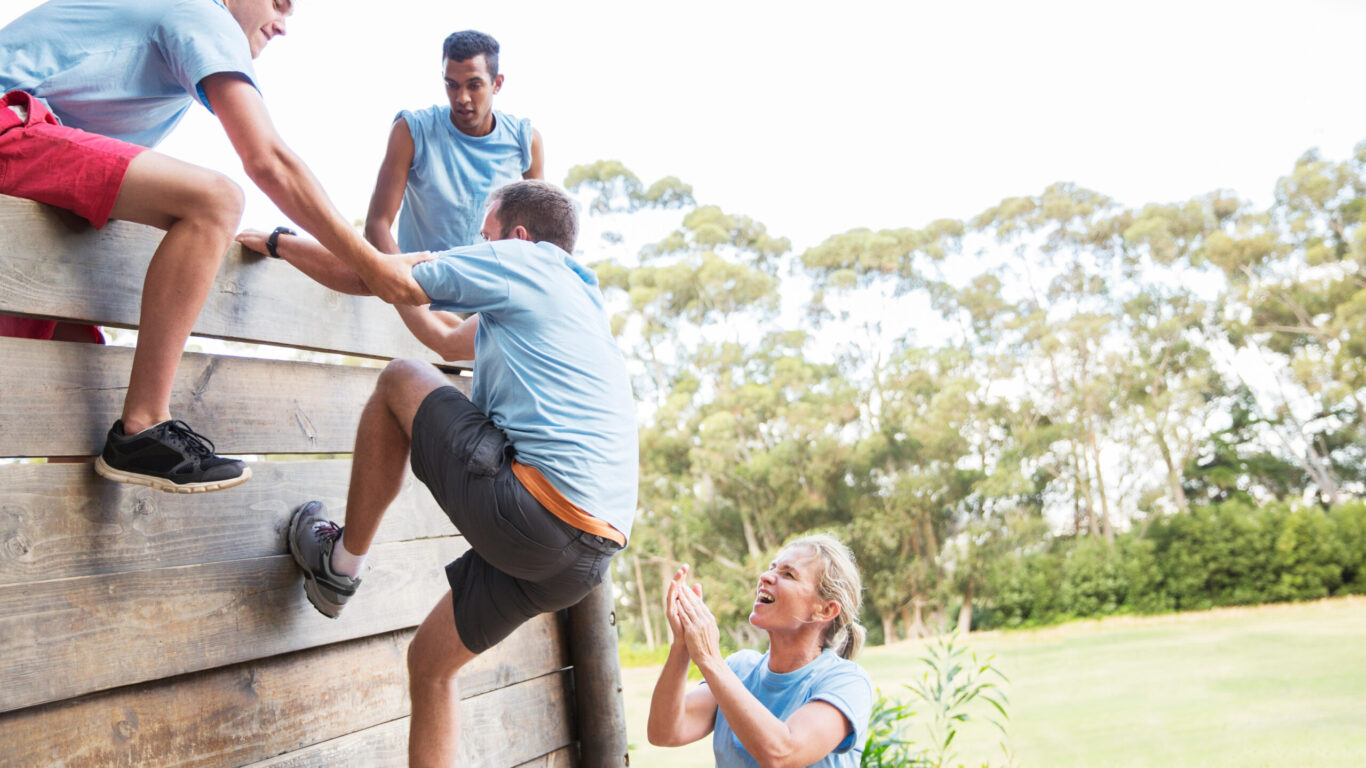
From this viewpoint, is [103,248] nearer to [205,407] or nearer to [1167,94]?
[205,407]

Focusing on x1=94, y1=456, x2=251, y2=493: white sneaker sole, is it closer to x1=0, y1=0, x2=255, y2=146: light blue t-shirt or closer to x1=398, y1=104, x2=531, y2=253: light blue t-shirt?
x1=0, y1=0, x2=255, y2=146: light blue t-shirt

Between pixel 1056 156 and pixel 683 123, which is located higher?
pixel 683 123

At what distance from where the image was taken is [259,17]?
170 cm

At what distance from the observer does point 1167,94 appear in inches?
521

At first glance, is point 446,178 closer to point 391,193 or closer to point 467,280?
point 391,193

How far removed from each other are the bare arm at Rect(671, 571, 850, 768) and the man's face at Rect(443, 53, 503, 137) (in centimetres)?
135

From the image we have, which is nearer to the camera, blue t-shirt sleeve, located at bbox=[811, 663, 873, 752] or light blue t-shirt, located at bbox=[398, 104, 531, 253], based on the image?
blue t-shirt sleeve, located at bbox=[811, 663, 873, 752]

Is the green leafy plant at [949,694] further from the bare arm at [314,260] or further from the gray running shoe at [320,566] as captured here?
the bare arm at [314,260]

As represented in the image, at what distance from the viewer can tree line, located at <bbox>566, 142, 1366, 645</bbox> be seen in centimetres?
1198

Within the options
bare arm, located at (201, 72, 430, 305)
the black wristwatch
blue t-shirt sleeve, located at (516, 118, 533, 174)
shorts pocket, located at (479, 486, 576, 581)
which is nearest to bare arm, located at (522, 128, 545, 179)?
blue t-shirt sleeve, located at (516, 118, 533, 174)

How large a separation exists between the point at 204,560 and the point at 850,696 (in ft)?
3.59

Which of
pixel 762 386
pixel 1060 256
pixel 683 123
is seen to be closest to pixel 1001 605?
pixel 762 386

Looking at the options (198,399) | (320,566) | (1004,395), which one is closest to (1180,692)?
(1004,395)

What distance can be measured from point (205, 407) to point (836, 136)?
1507cm
